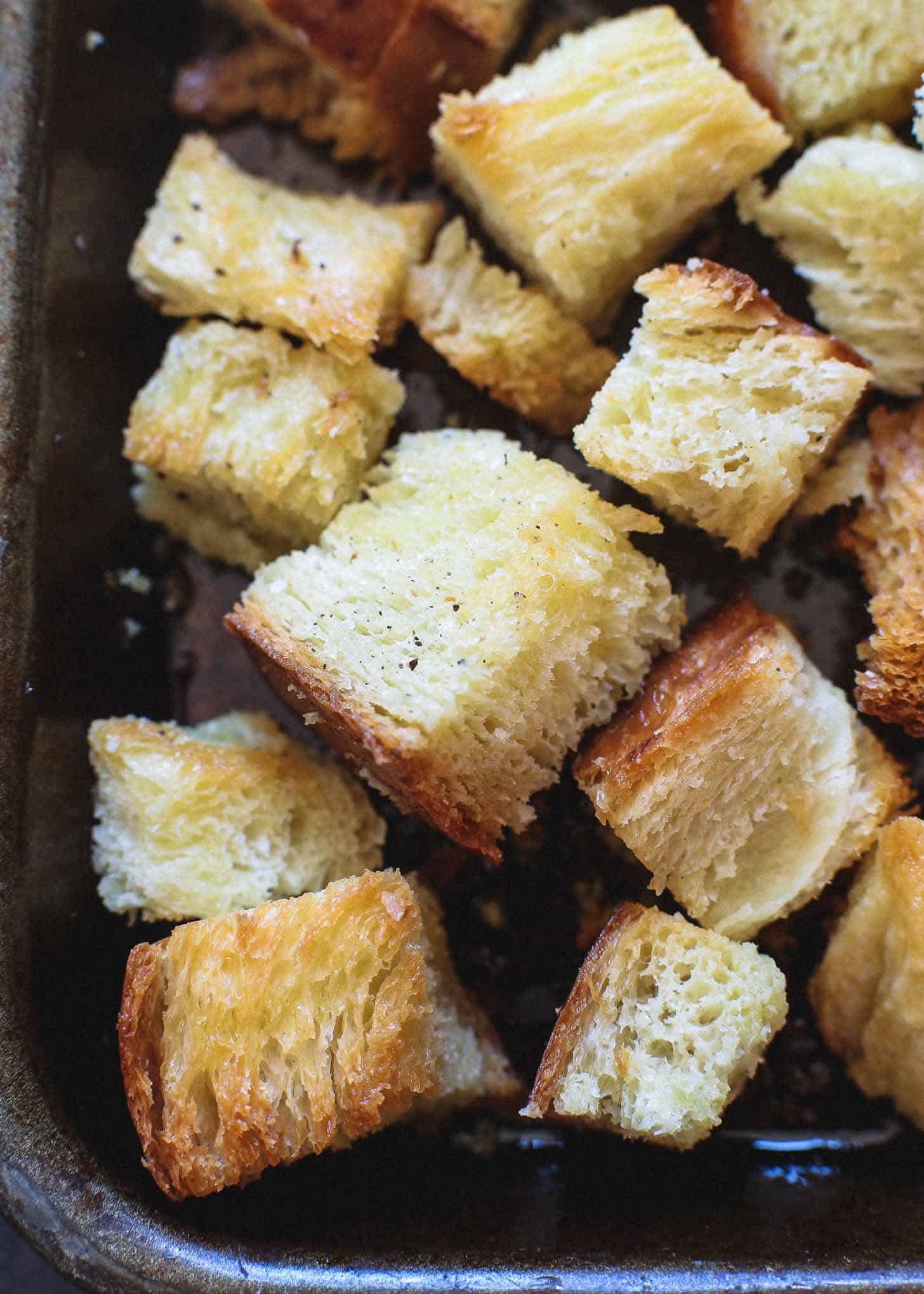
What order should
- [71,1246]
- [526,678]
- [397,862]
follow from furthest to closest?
[397,862] → [526,678] → [71,1246]

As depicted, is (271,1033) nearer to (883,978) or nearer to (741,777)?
(741,777)

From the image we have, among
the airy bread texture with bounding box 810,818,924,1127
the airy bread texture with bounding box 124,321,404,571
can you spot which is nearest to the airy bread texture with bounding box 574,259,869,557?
the airy bread texture with bounding box 124,321,404,571

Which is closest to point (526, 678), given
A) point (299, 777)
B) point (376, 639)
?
point (376, 639)

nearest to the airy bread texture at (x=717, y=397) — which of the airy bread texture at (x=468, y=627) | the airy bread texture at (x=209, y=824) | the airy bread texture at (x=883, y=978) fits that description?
the airy bread texture at (x=468, y=627)

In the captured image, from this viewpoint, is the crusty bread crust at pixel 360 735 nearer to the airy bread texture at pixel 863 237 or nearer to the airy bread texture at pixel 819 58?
the airy bread texture at pixel 863 237

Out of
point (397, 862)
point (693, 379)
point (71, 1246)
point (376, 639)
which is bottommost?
point (71, 1246)

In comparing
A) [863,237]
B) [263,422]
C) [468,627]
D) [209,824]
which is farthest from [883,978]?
[263,422]

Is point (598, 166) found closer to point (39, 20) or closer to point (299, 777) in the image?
point (39, 20)

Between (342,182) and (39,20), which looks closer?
(39,20)
